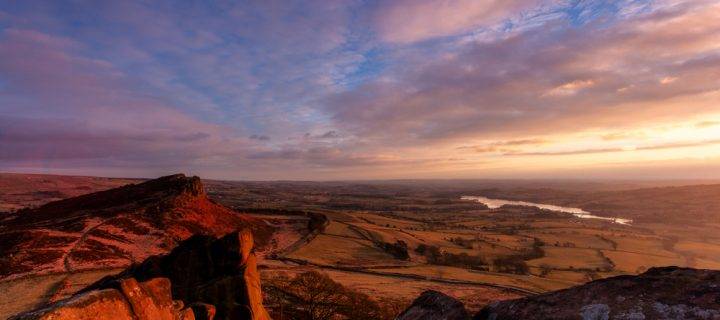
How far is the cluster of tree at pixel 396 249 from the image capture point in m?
69.5

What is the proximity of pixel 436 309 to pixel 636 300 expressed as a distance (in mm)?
4411

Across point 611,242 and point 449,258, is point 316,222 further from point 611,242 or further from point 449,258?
point 611,242

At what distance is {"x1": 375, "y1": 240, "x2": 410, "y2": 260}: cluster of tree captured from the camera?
2736 inches

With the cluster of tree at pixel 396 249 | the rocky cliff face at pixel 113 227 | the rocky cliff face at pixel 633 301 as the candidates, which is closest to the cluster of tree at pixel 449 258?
the cluster of tree at pixel 396 249

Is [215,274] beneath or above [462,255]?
above

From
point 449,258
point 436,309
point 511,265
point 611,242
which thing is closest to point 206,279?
point 436,309

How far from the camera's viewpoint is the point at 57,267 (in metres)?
43.8

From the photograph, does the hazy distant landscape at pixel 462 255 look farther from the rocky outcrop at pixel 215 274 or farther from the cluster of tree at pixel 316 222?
the rocky outcrop at pixel 215 274

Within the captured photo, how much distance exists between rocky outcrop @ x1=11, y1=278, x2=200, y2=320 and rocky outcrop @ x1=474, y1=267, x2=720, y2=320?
9313mm

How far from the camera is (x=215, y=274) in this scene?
25578 mm

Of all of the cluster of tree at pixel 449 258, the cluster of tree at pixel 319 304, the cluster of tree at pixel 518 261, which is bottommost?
the cluster of tree at pixel 518 261

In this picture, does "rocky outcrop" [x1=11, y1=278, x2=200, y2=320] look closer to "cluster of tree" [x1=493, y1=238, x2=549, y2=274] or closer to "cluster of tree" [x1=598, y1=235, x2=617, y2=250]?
"cluster of tree" [x1=493, y1=238, x2=549, y2=274]

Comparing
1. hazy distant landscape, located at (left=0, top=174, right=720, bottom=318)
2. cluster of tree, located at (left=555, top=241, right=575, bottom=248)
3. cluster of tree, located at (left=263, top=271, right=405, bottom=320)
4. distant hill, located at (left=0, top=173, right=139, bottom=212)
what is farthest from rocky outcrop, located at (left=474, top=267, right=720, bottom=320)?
distant hill, located at (left=0, top=173, right=139, bottom=212)

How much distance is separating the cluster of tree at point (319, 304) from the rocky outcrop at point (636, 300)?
2267 cm
